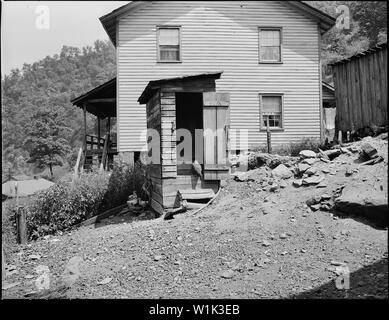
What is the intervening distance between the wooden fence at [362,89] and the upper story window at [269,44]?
6835 millimetres

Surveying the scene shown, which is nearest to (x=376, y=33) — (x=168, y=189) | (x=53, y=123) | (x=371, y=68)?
(x=371, y=68)

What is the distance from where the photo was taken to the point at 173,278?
20.3 feet

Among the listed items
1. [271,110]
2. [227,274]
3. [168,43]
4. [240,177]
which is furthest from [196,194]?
[168,43]

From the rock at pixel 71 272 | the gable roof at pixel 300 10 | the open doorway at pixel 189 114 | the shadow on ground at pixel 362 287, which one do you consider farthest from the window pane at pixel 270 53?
the shadow on ground at pixel 362 287

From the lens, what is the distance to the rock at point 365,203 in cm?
581

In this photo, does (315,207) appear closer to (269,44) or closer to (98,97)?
(269,44)

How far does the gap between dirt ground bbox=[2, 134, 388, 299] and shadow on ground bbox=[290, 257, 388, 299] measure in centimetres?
1

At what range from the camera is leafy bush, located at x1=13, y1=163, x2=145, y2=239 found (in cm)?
1154

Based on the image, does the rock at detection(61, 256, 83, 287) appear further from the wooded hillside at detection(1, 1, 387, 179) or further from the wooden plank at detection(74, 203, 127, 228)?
the wooded hillside at detection(1, 1, 387, 179)

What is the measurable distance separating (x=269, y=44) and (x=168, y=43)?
14.6 feet

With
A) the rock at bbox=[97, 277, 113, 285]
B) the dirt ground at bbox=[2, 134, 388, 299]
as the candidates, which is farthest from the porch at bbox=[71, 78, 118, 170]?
the rock at bbox=[97, 277, 113, 285]
